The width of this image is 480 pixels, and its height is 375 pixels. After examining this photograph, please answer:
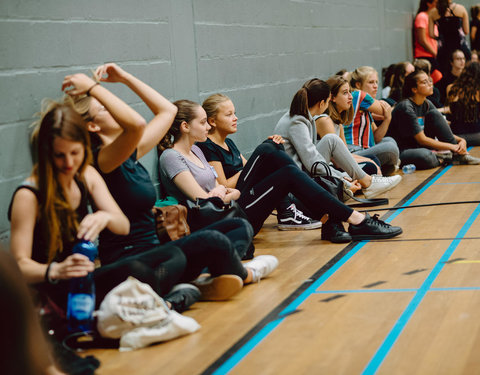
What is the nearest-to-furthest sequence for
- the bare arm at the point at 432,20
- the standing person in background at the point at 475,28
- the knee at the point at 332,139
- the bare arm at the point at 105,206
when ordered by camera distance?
the bare arm at the point at 105,206, the knee at the point at 332,139, the bare arm at the point at 432,20, the standing person in background at the point at 475,28

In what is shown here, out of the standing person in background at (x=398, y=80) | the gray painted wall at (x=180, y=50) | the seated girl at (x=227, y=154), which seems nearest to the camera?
the gray painted wall at (x=180, y=50)

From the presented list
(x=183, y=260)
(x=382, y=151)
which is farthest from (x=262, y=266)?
(x=382, y=151)

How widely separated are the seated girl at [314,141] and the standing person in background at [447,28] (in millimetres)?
5810

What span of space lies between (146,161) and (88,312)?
2009 mm

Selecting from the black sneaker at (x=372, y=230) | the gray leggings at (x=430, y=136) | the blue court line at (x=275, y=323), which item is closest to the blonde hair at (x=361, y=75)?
the gray leggings at (x=430, y=136)

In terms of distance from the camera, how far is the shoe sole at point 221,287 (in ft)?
11.5

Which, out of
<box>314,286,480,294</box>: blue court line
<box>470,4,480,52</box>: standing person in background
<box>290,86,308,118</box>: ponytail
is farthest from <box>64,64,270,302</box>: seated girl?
<box>470,4,480,52</box>: standing person in background

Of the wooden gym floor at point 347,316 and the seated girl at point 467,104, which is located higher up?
the seated girl at point 467,104

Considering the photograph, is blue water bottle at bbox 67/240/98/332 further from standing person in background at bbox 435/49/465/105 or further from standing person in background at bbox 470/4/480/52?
standing person in background at bbox 470/4/480/52

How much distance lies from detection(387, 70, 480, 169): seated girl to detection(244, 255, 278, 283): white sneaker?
12.3 feet

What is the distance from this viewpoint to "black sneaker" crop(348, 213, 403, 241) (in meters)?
4.57

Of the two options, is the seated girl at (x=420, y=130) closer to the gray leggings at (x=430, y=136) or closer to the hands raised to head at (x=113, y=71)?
the gray leggings at (x=430, y=136)

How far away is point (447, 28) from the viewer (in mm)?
11250

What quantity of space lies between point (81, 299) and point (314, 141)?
3083mm
